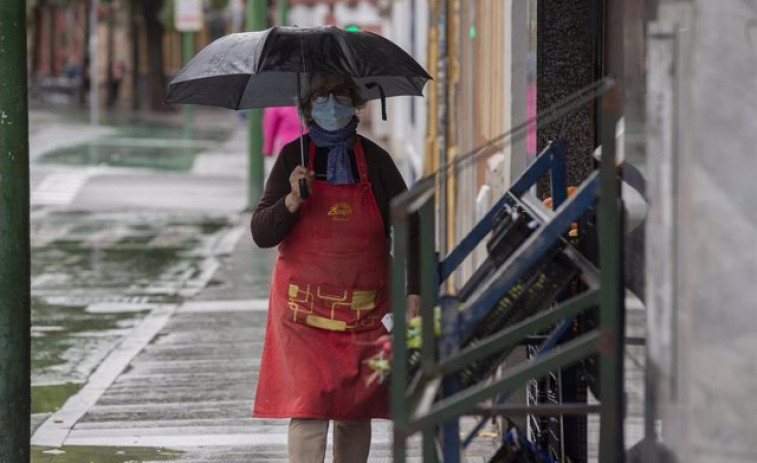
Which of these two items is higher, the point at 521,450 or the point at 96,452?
the point at 521,450

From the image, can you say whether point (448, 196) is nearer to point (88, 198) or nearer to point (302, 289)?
point (302, 289)

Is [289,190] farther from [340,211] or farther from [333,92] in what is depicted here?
[333,92]

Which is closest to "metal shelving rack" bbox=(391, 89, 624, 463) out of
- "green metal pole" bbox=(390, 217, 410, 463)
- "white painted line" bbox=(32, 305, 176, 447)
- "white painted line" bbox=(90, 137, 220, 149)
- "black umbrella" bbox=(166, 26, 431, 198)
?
"green metal pole" bbox=(390, 217, 410, 463)

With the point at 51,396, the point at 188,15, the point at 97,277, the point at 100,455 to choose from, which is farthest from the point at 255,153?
the point at 188,15

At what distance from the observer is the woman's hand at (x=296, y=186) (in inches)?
220

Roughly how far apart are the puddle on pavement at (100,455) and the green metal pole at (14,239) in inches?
45.6

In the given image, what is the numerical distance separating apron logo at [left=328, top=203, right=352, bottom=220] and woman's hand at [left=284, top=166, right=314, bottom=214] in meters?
0.15

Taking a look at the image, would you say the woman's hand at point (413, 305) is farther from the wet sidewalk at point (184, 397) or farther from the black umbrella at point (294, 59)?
the wet sidewalk at point (184, 397)

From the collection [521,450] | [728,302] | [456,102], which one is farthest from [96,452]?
[456,102]

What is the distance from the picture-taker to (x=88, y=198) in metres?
22.3

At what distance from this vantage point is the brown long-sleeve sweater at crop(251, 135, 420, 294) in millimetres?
5715

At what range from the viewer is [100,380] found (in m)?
9.60

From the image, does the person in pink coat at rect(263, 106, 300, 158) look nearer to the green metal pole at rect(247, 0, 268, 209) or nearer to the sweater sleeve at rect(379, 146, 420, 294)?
the green metal pole at rect(247, 0, 268, 209)

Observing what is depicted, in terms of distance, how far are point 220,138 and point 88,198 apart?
18054mm
